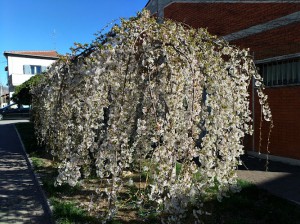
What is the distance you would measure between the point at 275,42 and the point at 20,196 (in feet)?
21.7

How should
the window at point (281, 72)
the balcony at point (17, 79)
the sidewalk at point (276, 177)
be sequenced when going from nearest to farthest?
the sidewalk at point (276, 177)
the window at point (281, 72)
the balcony at point (17, 79)

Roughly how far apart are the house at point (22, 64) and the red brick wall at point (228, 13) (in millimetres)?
30875

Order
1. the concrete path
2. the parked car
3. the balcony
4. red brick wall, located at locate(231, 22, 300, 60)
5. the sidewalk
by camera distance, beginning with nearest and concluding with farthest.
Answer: the concrete path < the sidewalk < red brick wall, located at locate(231, 22, 300, 60) < the parked car < the balcony

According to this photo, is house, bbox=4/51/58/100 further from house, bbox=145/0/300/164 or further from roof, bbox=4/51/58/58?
house, bbox=145/0/300/164

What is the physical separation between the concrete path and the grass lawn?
198 mm

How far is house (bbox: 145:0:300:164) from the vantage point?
7.02 m

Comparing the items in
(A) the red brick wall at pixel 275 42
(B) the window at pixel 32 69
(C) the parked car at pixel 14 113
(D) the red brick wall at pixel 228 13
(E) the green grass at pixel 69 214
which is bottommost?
(E) the green grass at pixel 69 214

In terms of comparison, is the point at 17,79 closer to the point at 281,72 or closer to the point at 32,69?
the point at 32,69

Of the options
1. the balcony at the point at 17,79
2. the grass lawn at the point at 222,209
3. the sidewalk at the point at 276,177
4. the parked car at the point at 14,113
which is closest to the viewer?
the grass lawn at the point at 222,209

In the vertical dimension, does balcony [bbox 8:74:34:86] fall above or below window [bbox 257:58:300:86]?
above

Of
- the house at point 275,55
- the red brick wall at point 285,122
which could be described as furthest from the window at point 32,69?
the red brick wall at point 285,122

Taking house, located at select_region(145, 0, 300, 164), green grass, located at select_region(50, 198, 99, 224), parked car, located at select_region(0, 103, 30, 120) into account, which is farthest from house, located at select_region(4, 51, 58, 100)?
green grass, located at select_region(50, 198, 99, 224)

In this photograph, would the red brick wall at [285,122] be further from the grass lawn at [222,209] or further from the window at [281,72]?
the grass lawn at [222,209]

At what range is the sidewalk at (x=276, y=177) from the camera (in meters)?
5.32
